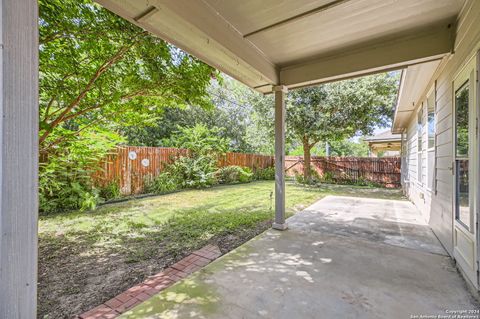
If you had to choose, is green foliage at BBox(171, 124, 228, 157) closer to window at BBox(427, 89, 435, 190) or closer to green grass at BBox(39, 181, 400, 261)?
green grass at BBox(39, 181, 400, 261)

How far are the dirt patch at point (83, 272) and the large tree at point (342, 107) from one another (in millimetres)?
6814

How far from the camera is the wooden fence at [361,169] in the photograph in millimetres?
10516

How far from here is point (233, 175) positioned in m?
10.4

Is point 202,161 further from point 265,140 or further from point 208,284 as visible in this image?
point 208,284

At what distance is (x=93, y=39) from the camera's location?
2.83 metres

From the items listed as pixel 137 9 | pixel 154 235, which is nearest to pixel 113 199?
pixel 154 235

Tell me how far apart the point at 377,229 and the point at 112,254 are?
4.24 meters

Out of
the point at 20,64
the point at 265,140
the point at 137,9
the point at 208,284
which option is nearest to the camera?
the point at 20,64

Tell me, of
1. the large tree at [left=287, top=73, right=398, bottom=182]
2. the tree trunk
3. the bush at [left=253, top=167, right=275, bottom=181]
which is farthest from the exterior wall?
the bush at [left=253, top=167, right=275, bottom=181]

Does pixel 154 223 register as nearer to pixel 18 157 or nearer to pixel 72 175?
pixel 72 175

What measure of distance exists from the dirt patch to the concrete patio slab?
46 cm

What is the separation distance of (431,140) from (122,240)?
17.9ft

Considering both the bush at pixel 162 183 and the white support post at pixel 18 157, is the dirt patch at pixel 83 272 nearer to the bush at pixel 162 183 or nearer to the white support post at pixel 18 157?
the white support post at pixel 18 157

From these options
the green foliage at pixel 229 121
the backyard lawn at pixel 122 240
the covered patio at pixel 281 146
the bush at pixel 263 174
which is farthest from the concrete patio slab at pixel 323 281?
the bush at pixel 263 174
